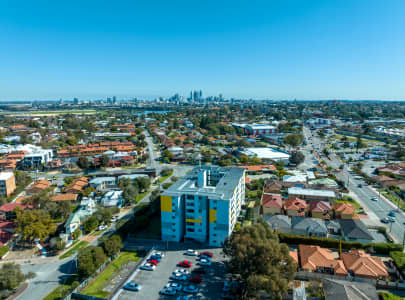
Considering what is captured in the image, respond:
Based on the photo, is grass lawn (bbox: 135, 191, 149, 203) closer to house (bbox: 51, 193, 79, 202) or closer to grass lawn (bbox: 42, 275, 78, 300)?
house (bbox: 51, 193, 79, 202)

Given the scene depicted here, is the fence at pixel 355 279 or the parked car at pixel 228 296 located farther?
the fence at pixel 355 279

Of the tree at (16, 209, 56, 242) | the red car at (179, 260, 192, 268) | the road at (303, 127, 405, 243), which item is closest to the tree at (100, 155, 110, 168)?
the tree at (16, 209, 56, 242)

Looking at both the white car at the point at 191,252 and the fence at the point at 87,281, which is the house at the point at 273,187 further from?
the fence at the point at 87,281

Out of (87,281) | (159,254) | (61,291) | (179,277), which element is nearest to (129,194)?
(159,254)

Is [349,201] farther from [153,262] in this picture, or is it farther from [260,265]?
[153,262]

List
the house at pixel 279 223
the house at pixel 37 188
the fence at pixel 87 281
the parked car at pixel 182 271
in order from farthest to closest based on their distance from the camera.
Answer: the house at pixel 37 188 < the house at pixel 279 223 < the parked car at pixel 182 271 < the fence at pixel 87 281

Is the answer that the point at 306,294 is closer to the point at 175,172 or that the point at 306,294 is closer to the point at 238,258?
the point at 238,258

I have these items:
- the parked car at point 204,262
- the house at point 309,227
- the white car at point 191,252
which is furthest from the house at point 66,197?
the house at point 309,227
